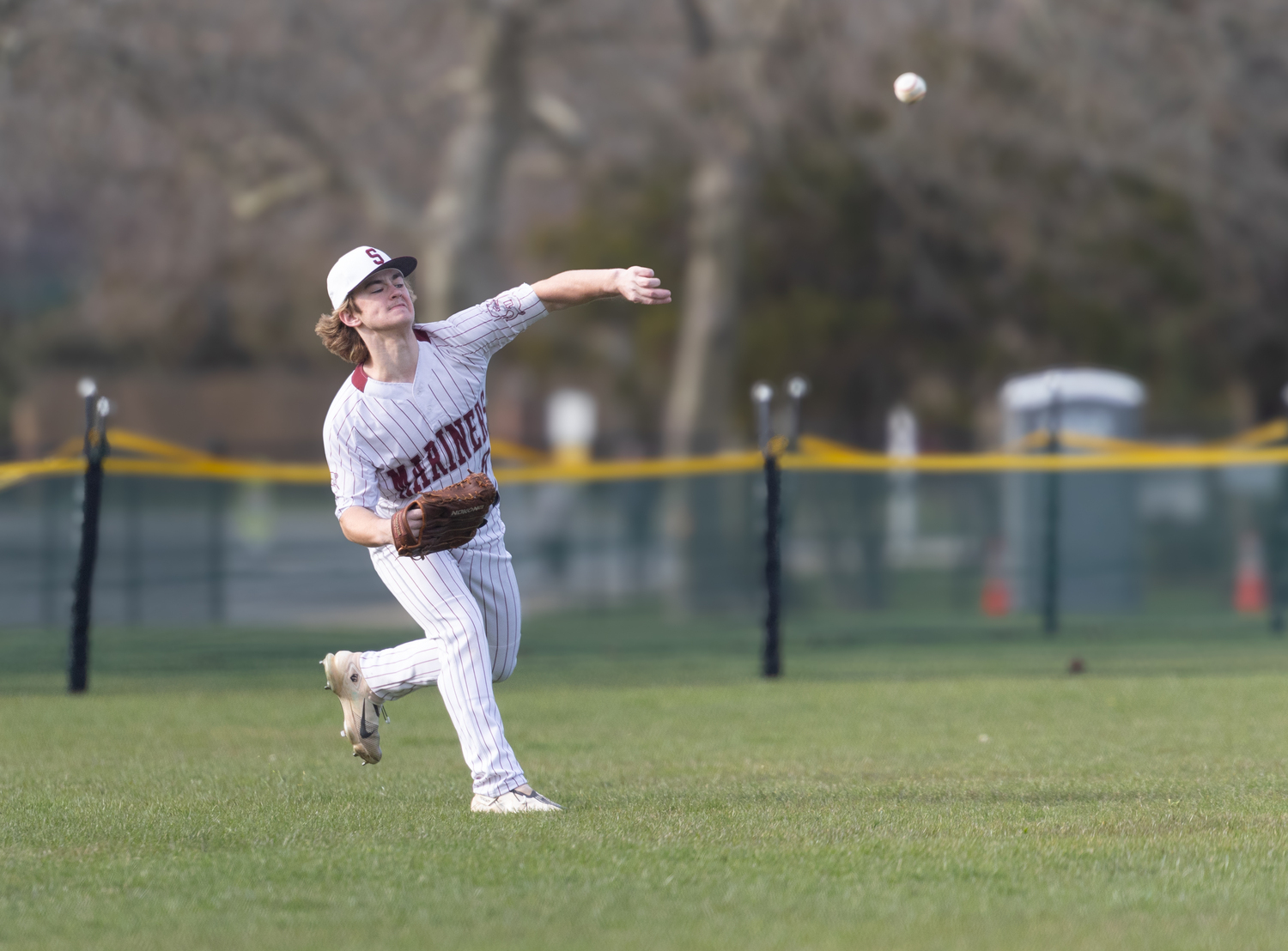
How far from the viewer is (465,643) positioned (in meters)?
6.09

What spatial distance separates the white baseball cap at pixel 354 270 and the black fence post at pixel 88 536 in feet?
14.9

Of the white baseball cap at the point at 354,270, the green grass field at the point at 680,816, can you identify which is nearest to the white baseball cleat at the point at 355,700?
the green grass field at the point at 680,816

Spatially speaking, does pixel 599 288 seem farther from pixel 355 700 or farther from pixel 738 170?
pixel 738 170

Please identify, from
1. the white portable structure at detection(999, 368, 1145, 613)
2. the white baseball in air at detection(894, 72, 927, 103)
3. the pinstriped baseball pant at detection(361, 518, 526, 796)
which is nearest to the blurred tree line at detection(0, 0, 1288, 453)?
the white portable structure at detection(999, 368, 1145, 613)

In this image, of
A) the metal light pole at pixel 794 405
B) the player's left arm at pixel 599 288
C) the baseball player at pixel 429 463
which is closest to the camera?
the player's left arm at pixel 599 288

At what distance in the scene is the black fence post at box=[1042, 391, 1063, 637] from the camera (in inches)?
536

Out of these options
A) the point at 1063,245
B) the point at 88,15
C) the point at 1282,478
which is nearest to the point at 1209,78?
the point at 1063,245

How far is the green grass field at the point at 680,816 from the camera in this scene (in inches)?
174

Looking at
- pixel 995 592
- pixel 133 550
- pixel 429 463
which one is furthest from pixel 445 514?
pixel 995 592

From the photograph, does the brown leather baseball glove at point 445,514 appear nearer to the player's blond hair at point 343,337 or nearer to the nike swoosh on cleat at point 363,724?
the player's blond hair at point 343,337

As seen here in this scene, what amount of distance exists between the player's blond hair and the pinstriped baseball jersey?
0.08m

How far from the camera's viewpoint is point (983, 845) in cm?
534

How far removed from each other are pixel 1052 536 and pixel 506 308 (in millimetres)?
8317

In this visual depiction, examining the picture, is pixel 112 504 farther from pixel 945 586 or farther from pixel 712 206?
pixel 712 206
